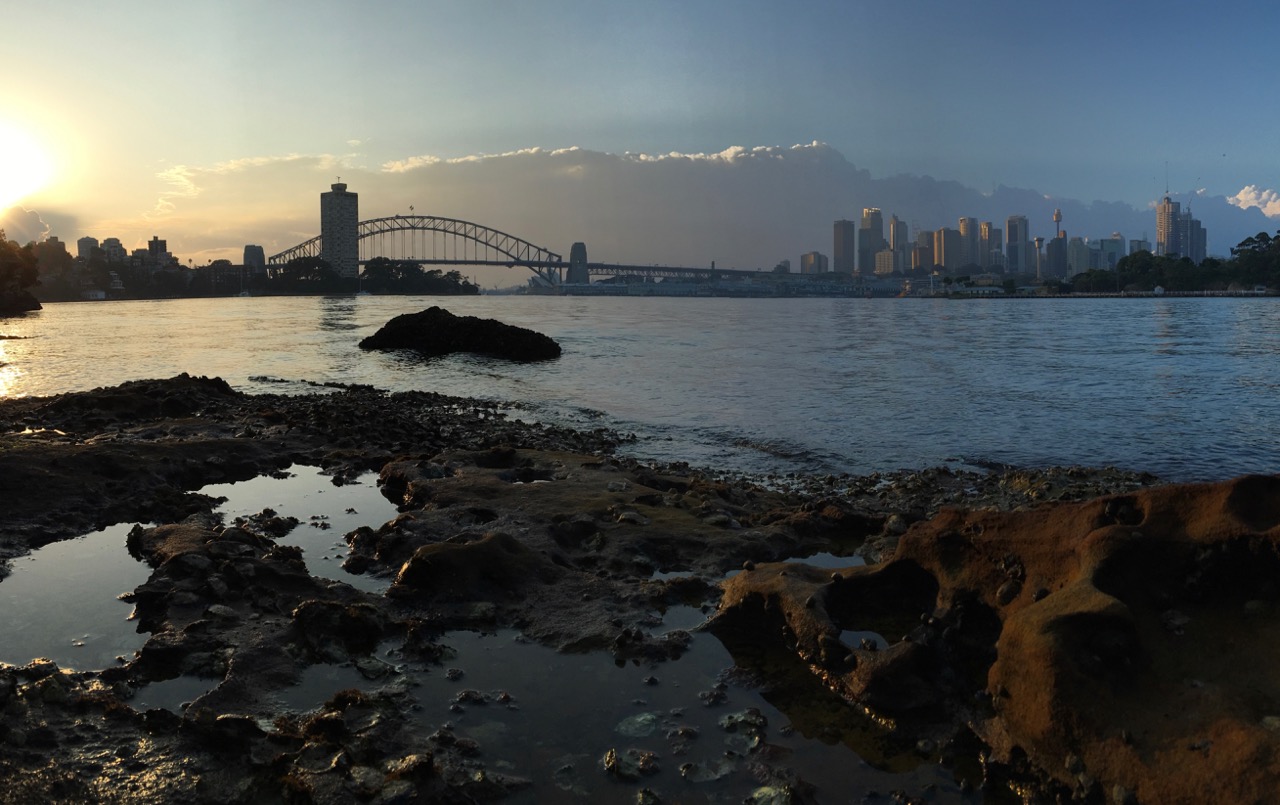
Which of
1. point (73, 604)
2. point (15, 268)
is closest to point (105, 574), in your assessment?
point (73, 604)

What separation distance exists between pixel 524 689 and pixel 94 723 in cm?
218

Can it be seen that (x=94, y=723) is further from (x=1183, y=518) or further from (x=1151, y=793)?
(x=1183, y=518)

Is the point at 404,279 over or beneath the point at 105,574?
over

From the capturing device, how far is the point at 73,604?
5883mm

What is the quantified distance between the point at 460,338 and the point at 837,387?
15.5m

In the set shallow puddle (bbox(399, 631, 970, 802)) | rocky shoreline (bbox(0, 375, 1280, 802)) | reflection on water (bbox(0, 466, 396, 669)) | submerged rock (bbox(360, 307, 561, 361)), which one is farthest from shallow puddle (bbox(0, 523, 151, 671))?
submerged rock (bbox(360, 307, 561, 361))

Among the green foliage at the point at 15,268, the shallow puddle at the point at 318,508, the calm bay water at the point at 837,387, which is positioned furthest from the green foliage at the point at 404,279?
the shallow puddle at the point at 318,508

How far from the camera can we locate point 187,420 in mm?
13445

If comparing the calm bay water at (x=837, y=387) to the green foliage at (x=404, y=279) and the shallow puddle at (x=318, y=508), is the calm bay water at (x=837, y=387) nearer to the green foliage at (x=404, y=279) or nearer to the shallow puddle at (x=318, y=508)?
the shallow puddle at (x=318, y=508)

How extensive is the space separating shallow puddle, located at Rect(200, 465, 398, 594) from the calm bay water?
4.92 m

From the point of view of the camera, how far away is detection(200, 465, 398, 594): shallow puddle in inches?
273

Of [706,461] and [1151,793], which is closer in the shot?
[1151,793]

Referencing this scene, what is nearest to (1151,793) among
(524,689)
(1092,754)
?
(1092,754)

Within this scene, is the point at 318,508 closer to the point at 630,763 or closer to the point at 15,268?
the point at 630,763
